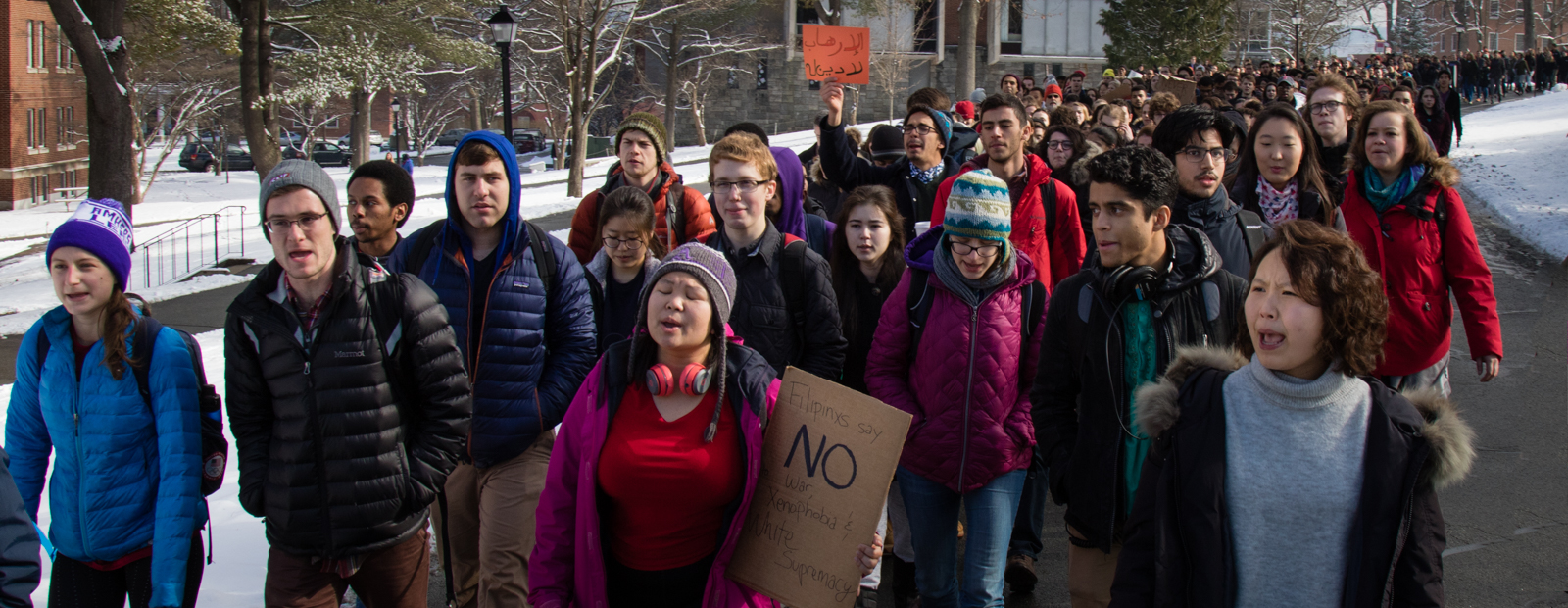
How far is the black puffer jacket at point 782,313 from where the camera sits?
173 inches

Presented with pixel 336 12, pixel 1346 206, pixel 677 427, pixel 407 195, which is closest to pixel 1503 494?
pixel 1346 206

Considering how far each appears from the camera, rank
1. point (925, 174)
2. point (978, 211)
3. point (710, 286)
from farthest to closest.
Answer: point (925, 174)
point (978, 211)
point (710, 286)

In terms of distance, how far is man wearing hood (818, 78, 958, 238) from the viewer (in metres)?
6.44

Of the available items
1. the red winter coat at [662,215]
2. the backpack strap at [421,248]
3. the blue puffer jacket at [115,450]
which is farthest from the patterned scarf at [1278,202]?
the blue puffer jacket at [115,450]

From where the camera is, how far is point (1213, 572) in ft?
7.82

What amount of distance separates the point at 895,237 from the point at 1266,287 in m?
2.74

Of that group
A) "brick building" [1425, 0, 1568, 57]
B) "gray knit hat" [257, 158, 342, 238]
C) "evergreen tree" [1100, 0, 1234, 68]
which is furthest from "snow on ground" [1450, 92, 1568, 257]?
"brick building" [1425, 0, 1568, 57]

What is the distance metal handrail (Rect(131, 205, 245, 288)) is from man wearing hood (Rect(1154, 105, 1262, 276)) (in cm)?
1472

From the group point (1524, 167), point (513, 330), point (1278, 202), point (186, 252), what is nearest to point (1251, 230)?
point (1278, 202)

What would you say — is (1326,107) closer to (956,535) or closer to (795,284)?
(795,284)

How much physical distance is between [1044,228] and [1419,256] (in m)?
1.73

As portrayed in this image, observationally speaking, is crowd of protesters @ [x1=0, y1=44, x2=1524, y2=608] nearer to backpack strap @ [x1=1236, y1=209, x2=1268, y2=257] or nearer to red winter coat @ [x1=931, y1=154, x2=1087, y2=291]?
backpack strap @ [x1=1236, y1=209, x2=1268, y2=257]

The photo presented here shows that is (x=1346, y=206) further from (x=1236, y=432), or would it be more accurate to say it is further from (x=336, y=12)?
(x=336, y=12)

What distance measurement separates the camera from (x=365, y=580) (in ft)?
11.2
